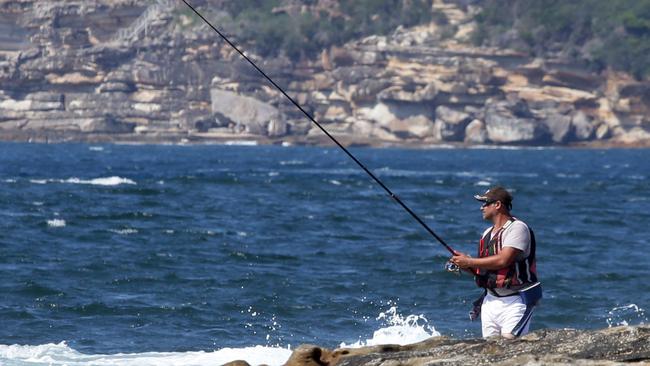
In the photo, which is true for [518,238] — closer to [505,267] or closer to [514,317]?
[505,267]

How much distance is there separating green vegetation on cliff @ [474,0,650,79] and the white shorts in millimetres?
140513

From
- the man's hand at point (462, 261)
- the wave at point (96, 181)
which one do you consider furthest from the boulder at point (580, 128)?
the man's hand at point (462, 261)

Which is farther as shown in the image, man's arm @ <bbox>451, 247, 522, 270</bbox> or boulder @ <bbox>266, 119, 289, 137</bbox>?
boulder @ <bbox>266, 119, 289, 137</bbox>

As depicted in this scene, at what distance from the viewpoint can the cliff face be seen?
460ft

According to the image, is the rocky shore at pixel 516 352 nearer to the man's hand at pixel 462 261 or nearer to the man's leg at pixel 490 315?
the man's leg at pixel 490 315

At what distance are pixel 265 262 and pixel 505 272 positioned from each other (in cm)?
→ 1506

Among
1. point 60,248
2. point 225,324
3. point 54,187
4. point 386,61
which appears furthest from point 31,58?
point 225,324

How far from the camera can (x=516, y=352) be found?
9883 millimetres

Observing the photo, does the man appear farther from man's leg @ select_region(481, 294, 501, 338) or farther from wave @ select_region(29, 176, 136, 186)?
wave @ select_region(29, 176, 136, 186)

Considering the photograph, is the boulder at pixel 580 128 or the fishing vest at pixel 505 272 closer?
the fishing vest at pixel 505 272

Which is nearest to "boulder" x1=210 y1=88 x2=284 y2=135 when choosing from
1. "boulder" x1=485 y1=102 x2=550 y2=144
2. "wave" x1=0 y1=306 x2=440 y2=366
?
"boulder" x1=485 y1=102 x2=550 y2=144

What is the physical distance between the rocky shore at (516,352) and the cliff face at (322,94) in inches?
4999

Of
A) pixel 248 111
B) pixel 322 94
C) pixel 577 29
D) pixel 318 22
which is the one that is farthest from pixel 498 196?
pixel 318 22

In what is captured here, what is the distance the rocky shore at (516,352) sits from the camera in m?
9.41
